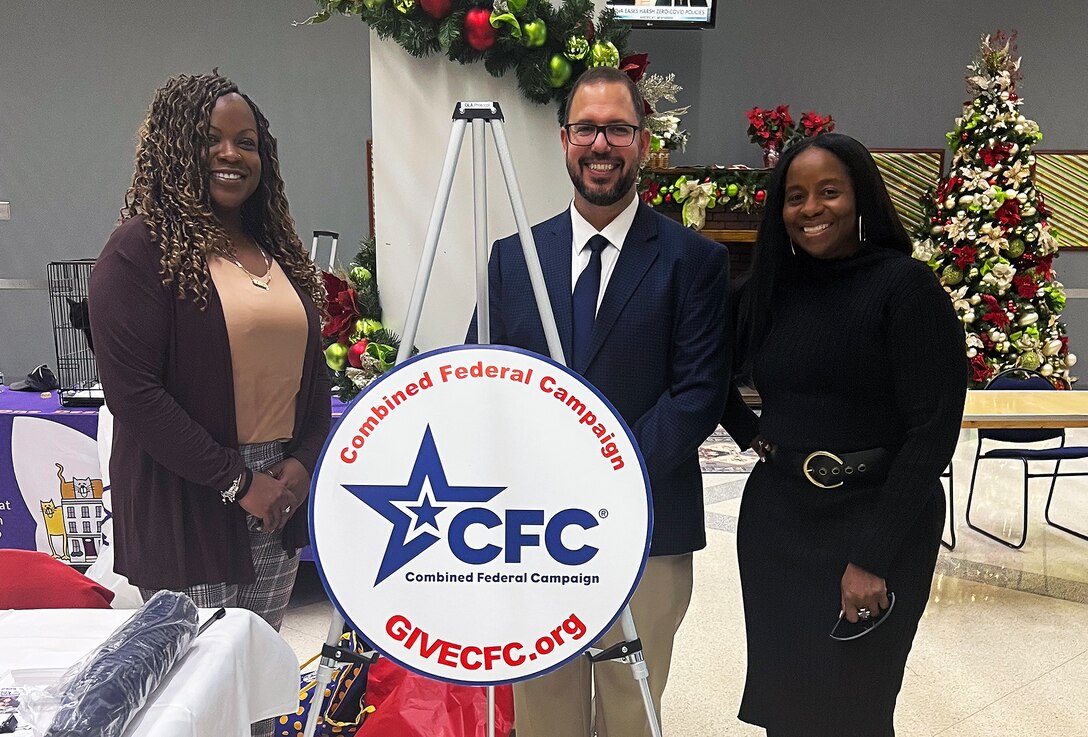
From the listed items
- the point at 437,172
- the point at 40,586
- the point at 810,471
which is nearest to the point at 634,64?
the point at 437,172

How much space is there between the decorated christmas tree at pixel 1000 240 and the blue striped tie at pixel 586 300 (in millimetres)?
A: 5263

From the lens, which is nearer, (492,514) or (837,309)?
(492,514)

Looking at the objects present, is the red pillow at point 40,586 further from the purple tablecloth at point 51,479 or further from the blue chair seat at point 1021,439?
the blue chair seat at point 1021,439

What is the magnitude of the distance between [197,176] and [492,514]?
846 mm

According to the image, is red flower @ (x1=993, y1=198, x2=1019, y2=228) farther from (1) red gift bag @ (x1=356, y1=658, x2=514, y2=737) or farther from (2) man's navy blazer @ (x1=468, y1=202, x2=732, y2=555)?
(1) red gift bag @ (x1=356, y1=658, x2=514, y2=737)

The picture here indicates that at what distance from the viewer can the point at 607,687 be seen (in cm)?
180

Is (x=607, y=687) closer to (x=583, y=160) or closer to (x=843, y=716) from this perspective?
(x=843, y=716)

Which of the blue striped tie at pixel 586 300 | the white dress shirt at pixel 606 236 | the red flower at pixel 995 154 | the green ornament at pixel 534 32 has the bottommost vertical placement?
the blue striped tie at pixel 586 300

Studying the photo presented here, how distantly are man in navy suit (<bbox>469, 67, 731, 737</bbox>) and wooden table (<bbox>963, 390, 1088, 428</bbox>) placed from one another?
2.19 m

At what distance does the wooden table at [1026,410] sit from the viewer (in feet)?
11.1

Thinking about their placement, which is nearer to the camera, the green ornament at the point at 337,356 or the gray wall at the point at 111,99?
the green ornament at the point at 337,356

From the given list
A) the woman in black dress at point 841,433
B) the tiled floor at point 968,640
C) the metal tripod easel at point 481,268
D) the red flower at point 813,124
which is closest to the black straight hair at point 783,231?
the woman in black dress at point 841,433

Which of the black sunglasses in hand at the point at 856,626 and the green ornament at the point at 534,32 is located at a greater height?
the green ornament at the point at 534,32

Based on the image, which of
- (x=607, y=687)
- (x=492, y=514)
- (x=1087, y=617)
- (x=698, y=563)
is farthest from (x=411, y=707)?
(x=1087, y=617)
